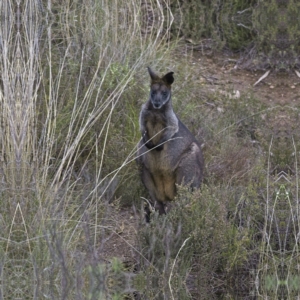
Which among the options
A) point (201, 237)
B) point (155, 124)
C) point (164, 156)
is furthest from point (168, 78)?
point (201, 237)

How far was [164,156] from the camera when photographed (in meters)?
7.48

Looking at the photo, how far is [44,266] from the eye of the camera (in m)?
5.84

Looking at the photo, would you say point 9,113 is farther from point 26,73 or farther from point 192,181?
point 192,181

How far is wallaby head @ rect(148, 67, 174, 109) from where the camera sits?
7332 millimetres

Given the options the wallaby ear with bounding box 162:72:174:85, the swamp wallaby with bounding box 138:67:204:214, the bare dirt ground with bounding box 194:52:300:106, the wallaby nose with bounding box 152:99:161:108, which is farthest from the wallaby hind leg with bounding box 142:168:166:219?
the bare dirt ground with bounding box 194:52:300:106

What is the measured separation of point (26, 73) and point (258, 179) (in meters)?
2.42

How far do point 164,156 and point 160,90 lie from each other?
0.62 metres

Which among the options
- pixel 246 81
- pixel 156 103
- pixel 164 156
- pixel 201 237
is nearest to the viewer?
pixel 201 237

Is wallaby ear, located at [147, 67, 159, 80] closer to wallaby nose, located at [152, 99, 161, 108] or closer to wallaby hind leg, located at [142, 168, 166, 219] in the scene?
wallaby nose, located at [152, 99, 161, 108]

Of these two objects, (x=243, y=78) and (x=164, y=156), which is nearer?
(x=164, y=156)

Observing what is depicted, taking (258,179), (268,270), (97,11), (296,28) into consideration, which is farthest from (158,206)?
(296,28)

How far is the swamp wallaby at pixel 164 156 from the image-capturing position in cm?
745

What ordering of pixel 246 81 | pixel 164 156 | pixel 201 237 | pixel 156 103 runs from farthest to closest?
Result: pixel 246 81, pixel 164 156, pixel 156 103, pixel 201 237

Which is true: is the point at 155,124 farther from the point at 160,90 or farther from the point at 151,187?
the point at 151,187
